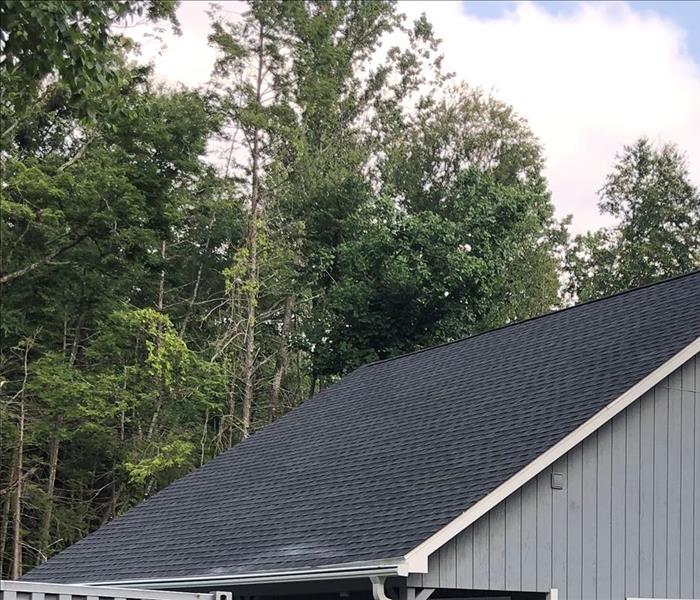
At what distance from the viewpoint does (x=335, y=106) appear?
37344 millimetres

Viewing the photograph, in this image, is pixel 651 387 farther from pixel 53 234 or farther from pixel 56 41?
pixel 53 234

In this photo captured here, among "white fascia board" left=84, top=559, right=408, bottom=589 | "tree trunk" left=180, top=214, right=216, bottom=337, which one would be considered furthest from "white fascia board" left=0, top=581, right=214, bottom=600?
"tree trunk" left=180, top=214, right=216, bottom=337

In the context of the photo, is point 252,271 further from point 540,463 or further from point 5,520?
point 540,463

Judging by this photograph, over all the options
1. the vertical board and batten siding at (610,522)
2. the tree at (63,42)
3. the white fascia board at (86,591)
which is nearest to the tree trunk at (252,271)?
the vertical board and batten siding at (610,522)

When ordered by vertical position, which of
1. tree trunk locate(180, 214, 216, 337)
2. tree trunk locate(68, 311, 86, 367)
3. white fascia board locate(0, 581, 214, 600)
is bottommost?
white fascia board locate(0, 581, 214, 600)

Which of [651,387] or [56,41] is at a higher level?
[56,41]

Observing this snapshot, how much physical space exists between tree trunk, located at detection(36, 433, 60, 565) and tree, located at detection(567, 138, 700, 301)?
1632 cm

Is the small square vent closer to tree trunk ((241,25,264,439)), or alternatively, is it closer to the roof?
the roof

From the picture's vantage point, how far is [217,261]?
1341 inches

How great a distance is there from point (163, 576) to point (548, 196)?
90.1 feet

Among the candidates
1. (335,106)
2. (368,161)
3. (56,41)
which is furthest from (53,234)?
(56,41)

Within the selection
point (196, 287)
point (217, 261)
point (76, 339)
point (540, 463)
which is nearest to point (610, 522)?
point (540, 463)

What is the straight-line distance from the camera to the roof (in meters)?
11.3

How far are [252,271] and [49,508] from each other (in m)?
7.56
